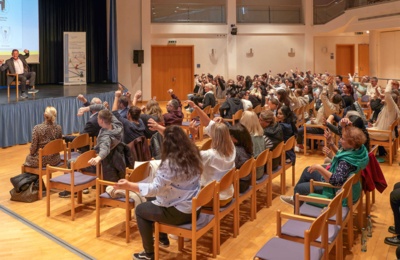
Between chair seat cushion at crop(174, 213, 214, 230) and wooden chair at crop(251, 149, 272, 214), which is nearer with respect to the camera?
chair seat cushion at crop(174, 213, 214, 230)

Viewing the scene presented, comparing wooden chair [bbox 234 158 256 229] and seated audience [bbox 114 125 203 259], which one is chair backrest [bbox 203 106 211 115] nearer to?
wooden chair [bbox 234 158 256 229]

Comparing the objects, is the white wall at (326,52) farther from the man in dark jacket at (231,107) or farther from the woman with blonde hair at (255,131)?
the woman with blonde hair at (255,131)

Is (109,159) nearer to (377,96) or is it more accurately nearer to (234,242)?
(234,242)

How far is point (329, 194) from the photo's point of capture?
4539 millimetres

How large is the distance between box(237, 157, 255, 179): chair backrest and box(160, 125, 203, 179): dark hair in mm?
953

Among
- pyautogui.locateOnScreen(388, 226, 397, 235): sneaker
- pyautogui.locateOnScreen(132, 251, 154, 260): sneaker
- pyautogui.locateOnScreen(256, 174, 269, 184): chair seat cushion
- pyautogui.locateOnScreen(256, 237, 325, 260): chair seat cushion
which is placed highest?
pyautogui.locateOnScreen(256, 174, 269, 184): chair seat cushion

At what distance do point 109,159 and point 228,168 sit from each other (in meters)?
1.65

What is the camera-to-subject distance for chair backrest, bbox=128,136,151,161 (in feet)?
19.8

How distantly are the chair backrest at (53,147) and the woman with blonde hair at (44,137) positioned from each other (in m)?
0.16

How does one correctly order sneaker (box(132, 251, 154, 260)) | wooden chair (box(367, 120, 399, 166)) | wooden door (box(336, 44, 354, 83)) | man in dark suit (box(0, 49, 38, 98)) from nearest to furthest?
sneaker (box(132, 251, 154, 260)), wooden chair (box(367, 120, 399, 166)), man in dark suit (box(0, 49, 38, 98)), wooden door (box(336, 44, 354, 83))

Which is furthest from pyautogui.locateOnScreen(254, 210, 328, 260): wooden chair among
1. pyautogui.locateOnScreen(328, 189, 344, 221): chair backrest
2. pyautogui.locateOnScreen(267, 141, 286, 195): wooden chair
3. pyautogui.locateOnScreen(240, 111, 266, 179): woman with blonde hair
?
pyautogui.locateOnScreen(267, 141, 286, 195): wooden chair

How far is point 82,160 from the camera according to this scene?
217 inches

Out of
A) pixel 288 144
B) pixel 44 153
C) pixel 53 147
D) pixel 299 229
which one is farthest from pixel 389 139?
pixel 44 153

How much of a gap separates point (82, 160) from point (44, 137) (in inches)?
44.8
